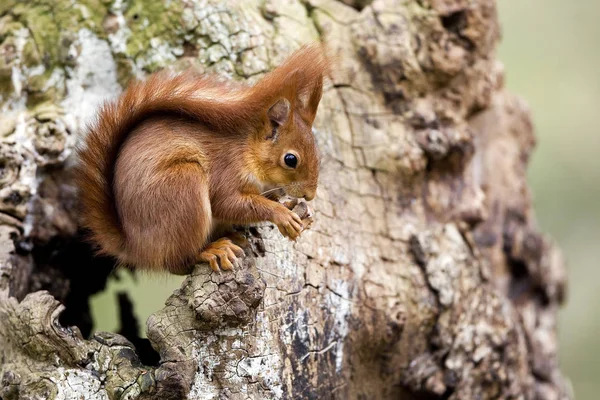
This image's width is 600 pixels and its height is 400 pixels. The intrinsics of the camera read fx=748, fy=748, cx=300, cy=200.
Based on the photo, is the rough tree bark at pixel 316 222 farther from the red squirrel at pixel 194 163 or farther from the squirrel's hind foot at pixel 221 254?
the red squirrel at pixel 194 163

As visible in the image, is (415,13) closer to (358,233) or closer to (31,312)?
(358,233)

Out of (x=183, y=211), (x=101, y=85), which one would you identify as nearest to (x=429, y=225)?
(x=183, y=211)

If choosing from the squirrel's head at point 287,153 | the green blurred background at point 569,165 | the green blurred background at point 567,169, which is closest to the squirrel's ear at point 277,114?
the squirrel's head at point 287,153

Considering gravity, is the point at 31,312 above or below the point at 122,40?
below

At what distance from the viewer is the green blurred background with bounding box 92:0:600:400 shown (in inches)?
190

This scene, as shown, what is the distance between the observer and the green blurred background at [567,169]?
482 cm

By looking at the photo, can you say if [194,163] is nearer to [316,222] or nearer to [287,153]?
[287,153]

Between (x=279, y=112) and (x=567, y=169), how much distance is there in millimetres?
3502

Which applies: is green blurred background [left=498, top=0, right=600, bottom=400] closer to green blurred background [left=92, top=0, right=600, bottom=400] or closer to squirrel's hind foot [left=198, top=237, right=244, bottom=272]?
green blurred background [left=92, top=0, right=600, bottom=400]

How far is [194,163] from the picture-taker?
1.96 m

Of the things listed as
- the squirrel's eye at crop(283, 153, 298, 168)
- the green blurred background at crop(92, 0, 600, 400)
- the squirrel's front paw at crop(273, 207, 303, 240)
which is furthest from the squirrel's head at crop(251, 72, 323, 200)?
the green blurred background at crop(92, 0, 600, 400)

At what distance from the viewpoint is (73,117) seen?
2.38m

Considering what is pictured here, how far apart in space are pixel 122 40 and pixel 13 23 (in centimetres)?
36

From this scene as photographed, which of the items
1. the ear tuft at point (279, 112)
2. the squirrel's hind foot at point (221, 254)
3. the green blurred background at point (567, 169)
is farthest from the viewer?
the green blurred background at point (567, 169)
